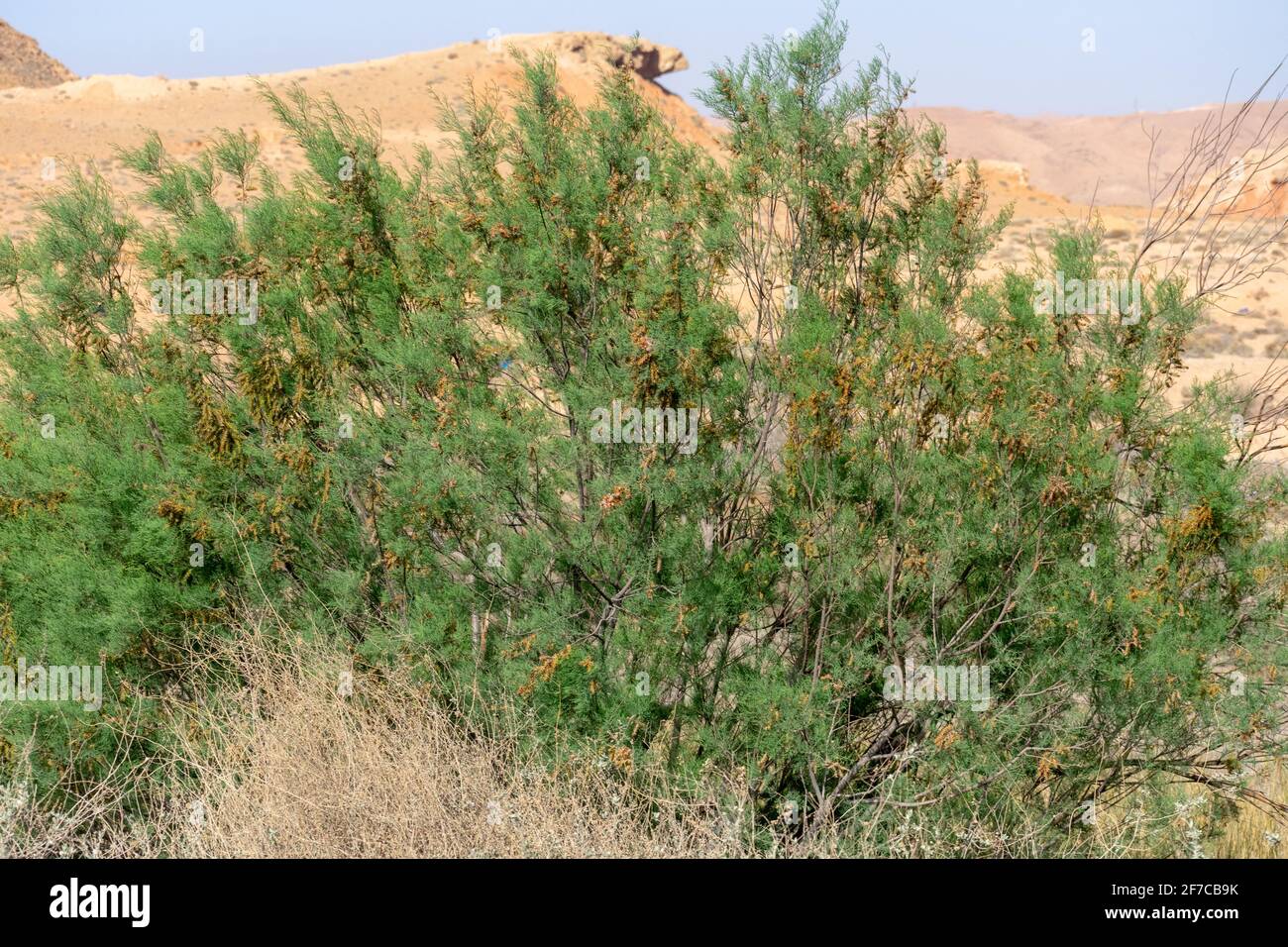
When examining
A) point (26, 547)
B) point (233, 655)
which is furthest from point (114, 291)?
point (233, 655)

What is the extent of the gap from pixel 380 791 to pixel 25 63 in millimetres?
66976

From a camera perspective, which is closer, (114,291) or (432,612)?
(432,612)

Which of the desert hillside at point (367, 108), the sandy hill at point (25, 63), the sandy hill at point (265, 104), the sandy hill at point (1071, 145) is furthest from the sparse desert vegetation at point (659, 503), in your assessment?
the sandy hill at point (1071, 145)

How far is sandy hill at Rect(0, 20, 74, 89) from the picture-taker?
5903 cm

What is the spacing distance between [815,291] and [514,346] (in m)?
1.57

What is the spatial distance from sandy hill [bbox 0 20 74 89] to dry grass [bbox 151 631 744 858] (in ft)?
204

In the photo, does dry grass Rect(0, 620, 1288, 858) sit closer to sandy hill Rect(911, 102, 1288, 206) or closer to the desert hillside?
the desert hillside

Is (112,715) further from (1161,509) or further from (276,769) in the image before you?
(1161,509)

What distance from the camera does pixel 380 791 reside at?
4.59 meters

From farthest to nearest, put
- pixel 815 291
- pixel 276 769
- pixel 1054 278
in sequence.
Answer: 1. pixel 815 291
2. pixel 1054 278
3. pixel 276 769

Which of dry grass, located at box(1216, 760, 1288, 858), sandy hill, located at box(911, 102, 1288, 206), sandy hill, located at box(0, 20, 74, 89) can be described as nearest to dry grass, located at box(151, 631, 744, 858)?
dry grass, located at box(1216, 760, 1288, 858)

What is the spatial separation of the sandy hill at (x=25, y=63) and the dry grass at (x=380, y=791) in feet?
204

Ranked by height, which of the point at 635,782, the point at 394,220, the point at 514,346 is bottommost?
the point at 635,782

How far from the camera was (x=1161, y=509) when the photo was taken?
18.3ft
